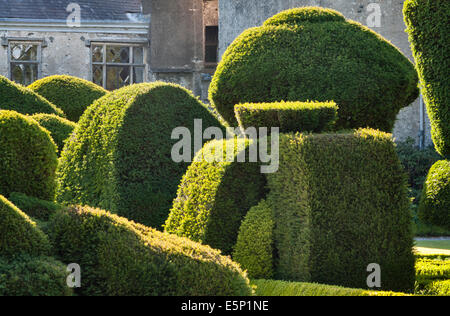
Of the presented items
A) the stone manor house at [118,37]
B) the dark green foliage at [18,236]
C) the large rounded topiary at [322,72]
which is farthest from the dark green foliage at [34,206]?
the stone manor house at [118,37]

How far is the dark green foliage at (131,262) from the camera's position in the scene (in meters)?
4.39

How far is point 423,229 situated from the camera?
11.7 meters

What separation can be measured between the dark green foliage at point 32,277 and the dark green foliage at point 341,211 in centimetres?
251

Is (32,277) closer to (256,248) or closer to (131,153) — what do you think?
(256,248)

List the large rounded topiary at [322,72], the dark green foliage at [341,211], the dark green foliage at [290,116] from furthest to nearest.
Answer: the large rounded topiary at [322,72] → the dark green foliage at [290,116] → the dark green foliage at [341,211]

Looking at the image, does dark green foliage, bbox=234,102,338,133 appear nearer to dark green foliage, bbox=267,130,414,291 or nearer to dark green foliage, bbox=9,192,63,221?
dark green foliage, bbox=267,130,414,291

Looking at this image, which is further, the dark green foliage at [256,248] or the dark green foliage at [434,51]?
the dark green foliage at [434,51]

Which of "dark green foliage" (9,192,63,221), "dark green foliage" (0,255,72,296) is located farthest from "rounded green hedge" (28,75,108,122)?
"dark green foliage" (0,255,72,296)

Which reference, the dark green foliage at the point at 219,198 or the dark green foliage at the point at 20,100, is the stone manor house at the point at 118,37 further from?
the dark green foliage at the point at 219,198

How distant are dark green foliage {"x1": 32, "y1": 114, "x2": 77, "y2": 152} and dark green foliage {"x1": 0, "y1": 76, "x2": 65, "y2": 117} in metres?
1.06

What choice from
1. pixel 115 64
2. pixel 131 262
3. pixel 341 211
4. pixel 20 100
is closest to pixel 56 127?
pixel 20 100
